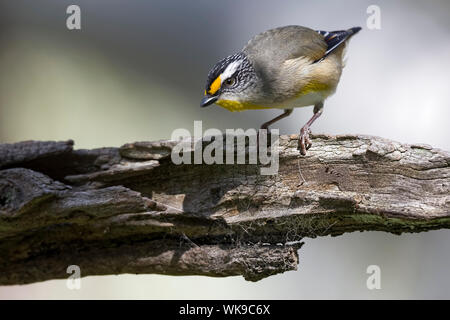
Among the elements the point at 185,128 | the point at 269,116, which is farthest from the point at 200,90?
the point at 269,116

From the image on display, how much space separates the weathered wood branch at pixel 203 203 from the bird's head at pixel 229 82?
95 centimetres

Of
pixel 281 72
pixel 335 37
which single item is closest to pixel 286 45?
pixel 281 72

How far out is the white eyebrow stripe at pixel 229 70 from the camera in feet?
15.3

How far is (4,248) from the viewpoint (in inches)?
165

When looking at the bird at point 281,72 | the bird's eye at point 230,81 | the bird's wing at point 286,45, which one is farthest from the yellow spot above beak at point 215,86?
the bird's wing at point 286,45

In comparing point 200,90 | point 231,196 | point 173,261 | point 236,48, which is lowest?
point 173,261

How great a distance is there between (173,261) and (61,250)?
1010 millimetres

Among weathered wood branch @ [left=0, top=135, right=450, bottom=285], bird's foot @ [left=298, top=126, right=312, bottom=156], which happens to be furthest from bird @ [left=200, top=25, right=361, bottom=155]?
weathered wood branch @ [left=0, top=135, right=450, bottom=285]

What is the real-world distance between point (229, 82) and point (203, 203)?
4.46ft

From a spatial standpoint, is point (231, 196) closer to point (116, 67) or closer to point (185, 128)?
point (185, 128)

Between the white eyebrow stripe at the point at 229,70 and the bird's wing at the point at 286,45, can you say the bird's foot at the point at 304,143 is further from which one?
the bird's wing at the point at 286,45

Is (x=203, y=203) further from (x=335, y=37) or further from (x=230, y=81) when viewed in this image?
(x=335, y=37)

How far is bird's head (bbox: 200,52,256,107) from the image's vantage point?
461 centimetres

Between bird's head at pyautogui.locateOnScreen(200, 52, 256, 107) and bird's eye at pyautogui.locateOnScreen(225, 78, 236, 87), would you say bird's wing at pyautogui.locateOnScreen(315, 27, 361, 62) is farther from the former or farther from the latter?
bird's eye at pyautogui.locateOnScreen(225, 78, 236, 87)
